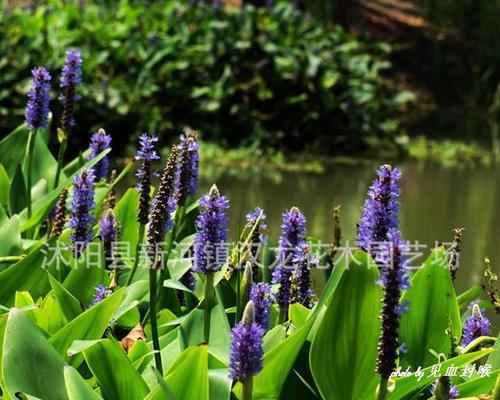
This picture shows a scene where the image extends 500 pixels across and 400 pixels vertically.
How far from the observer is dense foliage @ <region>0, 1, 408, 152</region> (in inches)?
367

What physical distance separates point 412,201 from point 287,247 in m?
6.05

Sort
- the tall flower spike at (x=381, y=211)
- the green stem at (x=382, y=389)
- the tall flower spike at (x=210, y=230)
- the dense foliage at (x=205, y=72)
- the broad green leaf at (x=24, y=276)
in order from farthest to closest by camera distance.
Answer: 1. the dense foliage at (x=205, y=72)
2. the broad green leaf at (x=24, y=276)
3. the tall flower spike at (x=210, y=230)
4. the tall flower spike at (x=381, y=211)
5. the green stem at (x=382, y=389)

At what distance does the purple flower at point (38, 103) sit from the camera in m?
3.02

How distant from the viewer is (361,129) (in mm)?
10703

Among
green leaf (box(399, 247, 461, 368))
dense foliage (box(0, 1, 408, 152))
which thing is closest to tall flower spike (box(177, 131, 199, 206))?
green leaf (box(399, 247, 461, 368))

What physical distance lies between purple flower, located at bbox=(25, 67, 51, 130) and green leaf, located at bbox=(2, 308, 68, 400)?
50.8 inches

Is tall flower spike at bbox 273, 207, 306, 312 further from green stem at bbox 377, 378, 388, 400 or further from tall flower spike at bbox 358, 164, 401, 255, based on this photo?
green stem at bbox 377, 378, 388, 400

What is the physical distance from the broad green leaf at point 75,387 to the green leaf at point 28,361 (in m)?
0.11

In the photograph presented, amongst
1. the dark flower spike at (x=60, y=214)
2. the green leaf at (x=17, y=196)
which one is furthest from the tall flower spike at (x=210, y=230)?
the green leaf at (x=17, y=196)

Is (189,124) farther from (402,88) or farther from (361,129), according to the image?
(402,88)

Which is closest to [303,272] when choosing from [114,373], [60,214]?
[114,373]

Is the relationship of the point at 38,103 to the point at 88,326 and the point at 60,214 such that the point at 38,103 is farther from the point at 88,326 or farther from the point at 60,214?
the point at 88,326

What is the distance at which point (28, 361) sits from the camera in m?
1.89

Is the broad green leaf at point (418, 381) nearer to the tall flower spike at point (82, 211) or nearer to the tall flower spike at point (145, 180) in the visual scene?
the tall flower spike at point (145, 180)
